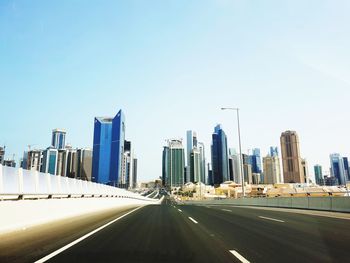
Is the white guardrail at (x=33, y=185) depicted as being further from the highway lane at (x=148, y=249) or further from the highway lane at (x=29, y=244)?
the highway lane at (x=148, y=249)

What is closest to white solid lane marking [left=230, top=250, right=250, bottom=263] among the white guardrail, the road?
the road

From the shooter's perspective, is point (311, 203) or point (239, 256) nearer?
point (239, 256)

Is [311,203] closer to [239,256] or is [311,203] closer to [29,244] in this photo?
[239,256]

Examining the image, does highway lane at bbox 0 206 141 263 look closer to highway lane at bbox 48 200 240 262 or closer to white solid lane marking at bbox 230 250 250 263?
highway lane at bbox 48 200 240 262

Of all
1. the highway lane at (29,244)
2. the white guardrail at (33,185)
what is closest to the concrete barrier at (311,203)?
the highway lane at (29,244)

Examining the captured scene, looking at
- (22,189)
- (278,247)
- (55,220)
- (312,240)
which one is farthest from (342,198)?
(22,189)

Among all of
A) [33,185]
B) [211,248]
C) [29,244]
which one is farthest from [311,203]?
[29,244]

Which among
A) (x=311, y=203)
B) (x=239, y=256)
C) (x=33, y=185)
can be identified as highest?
(x=33, y=185)

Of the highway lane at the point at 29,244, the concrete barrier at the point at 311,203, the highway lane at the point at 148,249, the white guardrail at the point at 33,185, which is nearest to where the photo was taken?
the highway lane at the point at 148,249

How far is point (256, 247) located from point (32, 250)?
17.0 feet

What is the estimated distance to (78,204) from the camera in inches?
854

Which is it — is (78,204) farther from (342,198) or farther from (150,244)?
(342,198)

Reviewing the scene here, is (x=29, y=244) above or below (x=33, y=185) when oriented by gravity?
below

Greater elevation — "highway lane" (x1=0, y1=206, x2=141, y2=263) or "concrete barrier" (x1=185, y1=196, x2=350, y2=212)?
"concrete barrier" (x1=185, y1=196, x2=350, y2=212)
